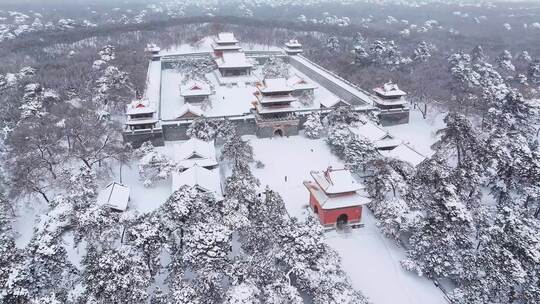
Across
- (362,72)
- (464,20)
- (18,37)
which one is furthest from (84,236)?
(464,20)

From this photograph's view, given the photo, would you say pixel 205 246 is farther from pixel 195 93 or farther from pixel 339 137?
pixel 195 93

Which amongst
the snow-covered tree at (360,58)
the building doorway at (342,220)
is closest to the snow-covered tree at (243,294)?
the building doorway at (342,220)

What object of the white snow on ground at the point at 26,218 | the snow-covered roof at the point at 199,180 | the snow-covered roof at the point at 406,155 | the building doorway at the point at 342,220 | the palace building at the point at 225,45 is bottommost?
the white snow on ground at the point at 26,218

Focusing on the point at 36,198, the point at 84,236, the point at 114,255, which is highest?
the point at 114,255

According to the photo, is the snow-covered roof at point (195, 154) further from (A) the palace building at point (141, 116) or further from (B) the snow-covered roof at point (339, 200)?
(B) the snow-covered roof at point (339, 200)

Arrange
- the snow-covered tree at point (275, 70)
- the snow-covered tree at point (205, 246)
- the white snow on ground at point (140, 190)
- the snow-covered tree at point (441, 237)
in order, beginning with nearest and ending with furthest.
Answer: the snow-covered tree at point (205, 246)
the snow-covered tree at point (441, 237)
the white snow on ground at point (140, 190)
the snow-covered tree at point (275, 70)

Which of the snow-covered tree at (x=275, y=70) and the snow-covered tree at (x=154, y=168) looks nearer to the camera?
the snow-covered tree at (x=154, y=168)

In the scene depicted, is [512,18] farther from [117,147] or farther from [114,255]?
[114,255]
